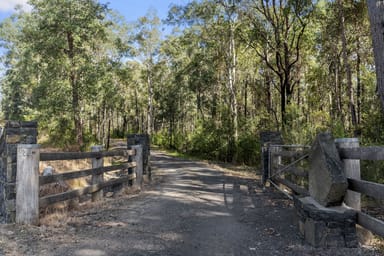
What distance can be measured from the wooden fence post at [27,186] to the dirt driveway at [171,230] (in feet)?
0.74

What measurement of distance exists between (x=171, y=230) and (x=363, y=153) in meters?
2.85

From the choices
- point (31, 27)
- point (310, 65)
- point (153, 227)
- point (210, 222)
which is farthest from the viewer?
point (310, 65)

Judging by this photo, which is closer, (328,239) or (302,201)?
(328,239)

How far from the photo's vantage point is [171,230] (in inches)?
179

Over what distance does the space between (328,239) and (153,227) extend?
2.51 metres

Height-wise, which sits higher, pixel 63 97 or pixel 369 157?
pixel 63 97

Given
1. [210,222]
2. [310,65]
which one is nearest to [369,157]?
[210,222]

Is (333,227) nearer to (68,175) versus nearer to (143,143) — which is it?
(68,175)

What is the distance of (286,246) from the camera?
12.7ft

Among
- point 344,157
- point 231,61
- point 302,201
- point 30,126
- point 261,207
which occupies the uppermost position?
point 231,61

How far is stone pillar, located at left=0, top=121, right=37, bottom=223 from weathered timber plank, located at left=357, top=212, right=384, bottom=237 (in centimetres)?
470

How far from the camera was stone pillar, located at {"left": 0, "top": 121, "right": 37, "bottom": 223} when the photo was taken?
4.39 meters

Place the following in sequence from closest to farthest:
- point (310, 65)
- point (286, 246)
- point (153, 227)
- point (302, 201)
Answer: point (286, 246), point (302, 201), point (153, 227), point (310, 65)

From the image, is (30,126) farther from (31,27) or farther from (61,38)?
(31,27)
